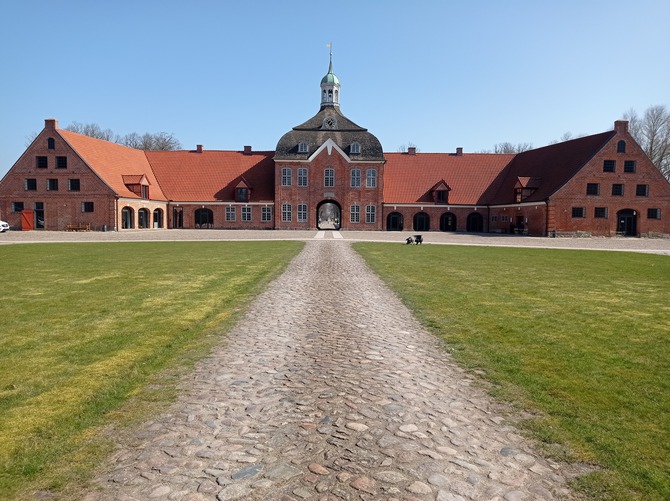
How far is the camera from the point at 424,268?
59.2 ft

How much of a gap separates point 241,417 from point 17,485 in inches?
73.9

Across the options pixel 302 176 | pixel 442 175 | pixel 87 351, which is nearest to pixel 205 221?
pixel 302 176

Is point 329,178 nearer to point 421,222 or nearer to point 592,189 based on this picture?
point 421,222

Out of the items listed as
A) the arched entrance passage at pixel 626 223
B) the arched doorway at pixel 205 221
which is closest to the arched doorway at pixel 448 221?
the arched entrance passage at pixel 626 223

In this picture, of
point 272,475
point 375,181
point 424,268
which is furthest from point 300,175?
point 272,475

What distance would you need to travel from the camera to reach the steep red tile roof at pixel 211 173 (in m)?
57.2

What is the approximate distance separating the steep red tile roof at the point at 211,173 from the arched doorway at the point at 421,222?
17.2 meters

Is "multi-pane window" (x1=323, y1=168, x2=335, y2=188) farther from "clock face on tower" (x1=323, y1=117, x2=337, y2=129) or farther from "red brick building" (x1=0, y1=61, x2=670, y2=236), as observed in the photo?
"clock face on tower" (x1=323, y1=117, x2=337, y2=129)

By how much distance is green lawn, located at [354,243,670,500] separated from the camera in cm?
416

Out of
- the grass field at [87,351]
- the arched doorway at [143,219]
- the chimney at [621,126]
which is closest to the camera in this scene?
the grass field at [87,351]

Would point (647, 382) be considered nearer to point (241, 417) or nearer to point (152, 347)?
point (241, 417)

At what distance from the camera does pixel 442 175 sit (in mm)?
59156

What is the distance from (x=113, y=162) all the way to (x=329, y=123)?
24.7 meters

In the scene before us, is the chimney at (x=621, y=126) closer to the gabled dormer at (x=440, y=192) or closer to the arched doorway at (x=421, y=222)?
the gabled dormer at (x=440, y=192)
